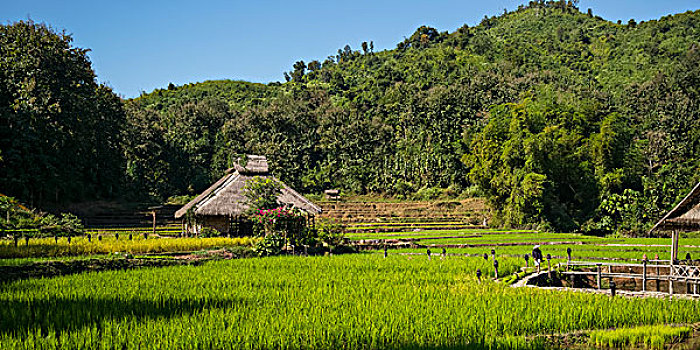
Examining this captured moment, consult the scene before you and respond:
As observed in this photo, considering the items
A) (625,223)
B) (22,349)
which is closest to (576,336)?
(22,349)

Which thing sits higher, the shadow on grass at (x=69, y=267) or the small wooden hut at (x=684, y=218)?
the small wooden hut at (x=684, y=218)

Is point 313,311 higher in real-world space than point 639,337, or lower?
higher

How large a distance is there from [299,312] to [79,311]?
262cm

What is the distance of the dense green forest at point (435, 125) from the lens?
30.6m

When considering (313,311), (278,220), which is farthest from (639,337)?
(278,220)

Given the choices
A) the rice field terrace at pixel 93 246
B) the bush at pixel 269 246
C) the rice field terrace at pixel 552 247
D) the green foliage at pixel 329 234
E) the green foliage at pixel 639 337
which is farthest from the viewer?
the rice field terrace at pixel 552 247

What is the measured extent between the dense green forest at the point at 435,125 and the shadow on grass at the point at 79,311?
25.2 meters

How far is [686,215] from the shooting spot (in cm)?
1231

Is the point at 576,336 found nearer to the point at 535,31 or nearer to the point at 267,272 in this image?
the point at 267,272

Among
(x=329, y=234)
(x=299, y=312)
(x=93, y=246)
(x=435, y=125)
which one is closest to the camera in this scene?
(x=299, y=312)

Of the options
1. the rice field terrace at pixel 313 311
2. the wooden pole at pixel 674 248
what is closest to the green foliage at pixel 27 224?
the rice field terrace at pixel 313 311

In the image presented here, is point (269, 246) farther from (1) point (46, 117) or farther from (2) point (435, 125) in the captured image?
(2) point (435, 125)

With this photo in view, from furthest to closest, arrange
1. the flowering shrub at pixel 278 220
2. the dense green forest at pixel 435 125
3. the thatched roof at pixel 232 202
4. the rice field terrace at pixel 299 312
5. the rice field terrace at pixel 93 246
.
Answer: the dense green forest at pixel 435 125
the thatched roof at pixel 232 202
the flowering shrub at pixel 278 220
the rice field terrace at pixel 93 246
the rice field terrace at pixel 299 312

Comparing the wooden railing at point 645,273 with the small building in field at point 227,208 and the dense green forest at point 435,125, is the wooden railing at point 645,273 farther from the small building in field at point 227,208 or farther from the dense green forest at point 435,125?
the dense green forest at point 435,125
